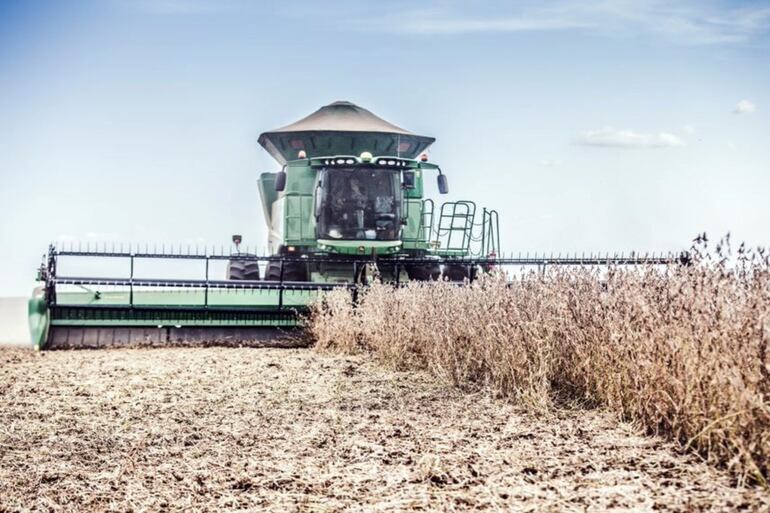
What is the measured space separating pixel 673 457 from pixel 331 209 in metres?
9.73

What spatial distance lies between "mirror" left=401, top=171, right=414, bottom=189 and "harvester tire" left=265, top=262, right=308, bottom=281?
1.97 meters

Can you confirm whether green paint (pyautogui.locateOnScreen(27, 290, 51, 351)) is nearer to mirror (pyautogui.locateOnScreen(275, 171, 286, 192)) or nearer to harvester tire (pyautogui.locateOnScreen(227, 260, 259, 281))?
harvester tire (pyautogui.locateOnScreen(227, 260, 259, 281))

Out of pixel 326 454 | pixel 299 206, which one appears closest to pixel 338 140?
pixel 299 206

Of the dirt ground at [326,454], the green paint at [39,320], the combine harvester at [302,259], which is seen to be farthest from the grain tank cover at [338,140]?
the dirt ground at [326,454]

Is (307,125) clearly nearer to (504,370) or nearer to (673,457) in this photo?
(504,370)

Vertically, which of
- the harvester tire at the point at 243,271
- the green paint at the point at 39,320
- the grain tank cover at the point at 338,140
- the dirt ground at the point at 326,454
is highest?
the grain tank cover at the point at 338,140

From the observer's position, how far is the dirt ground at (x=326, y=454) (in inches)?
185

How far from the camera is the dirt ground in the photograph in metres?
4.69

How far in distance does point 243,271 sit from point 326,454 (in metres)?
9.18

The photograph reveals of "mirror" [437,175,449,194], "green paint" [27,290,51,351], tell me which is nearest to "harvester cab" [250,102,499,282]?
"mirror" [437,175,449,194]

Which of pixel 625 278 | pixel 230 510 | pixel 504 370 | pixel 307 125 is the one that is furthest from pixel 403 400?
pixel 307 125

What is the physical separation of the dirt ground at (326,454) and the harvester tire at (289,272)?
214 inches

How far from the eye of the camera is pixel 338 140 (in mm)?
16969

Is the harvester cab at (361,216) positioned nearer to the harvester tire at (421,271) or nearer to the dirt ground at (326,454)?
the harvester tire at (421,271)
